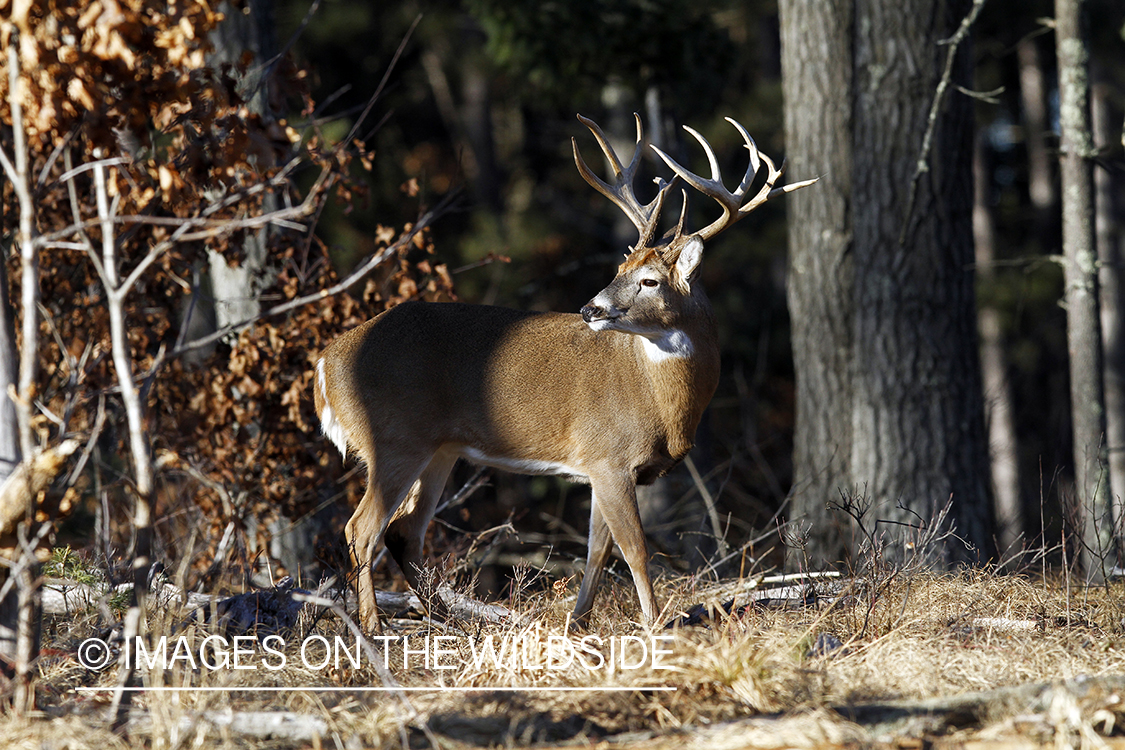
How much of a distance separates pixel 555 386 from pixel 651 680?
1.80 meters

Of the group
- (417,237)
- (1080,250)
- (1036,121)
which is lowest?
(1080,250)

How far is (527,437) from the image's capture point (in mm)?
5258

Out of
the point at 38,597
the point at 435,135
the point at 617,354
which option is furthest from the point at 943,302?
the point at 435,135

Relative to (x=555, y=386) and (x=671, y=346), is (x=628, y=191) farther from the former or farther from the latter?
(x=555, y=386)

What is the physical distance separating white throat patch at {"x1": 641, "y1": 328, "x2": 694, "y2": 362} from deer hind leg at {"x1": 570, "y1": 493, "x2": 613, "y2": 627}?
29.1 inches

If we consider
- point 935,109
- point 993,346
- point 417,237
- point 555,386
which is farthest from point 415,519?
point 993,346

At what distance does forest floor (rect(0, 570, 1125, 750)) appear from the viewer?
3.39 m

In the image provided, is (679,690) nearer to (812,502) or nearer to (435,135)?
(812,502)

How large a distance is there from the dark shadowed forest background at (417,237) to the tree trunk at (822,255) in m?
0.07

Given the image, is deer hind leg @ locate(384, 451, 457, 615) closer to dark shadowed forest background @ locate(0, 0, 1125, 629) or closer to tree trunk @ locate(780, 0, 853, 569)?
dark shadowed forest background @ locate(0, 0, 1125, 629)

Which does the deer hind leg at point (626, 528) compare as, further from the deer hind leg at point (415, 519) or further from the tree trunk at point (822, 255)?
Result: the tree trunk at point (822, 255)

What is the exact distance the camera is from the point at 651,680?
12.5 feet

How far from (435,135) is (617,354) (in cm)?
1592

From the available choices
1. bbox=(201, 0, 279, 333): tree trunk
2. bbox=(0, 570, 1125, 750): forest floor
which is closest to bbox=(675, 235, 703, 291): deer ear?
bbox=(0, 570, 1125, 750): forest floor
